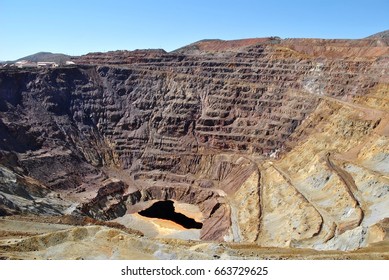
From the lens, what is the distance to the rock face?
216 feet

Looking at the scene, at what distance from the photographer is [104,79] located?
117250 millimetres

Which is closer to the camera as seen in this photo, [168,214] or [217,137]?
[168,214]

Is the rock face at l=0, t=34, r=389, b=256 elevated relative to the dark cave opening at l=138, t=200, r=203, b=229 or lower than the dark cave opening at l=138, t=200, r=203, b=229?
elevated

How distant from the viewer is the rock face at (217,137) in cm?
6569

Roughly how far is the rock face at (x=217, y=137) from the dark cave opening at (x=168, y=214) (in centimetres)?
147

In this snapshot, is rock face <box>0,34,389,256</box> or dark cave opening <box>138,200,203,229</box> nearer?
rock face <box>0,34,389,256</box>

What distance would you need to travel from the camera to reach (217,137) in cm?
10231

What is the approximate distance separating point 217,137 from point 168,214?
24.2 meters

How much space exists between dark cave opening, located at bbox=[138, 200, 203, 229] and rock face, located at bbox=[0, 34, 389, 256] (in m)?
1.47

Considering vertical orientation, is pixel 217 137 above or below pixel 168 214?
above

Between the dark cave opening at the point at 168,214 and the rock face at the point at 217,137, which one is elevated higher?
the rock face at the point at 217,137

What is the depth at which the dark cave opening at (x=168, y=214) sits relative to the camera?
8031 cm

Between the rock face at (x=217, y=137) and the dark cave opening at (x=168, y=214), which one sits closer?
the rock face at (x=217, y=137)

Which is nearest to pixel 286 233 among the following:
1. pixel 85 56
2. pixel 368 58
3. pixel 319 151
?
pixel 319 151
